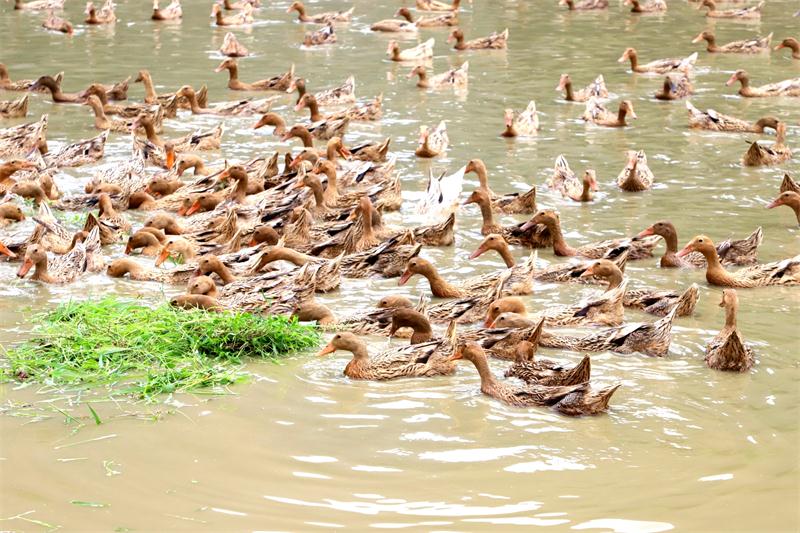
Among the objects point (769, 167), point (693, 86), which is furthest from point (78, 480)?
point (693, 86)

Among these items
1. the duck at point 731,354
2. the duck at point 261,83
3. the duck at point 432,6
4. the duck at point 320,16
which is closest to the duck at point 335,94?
the duck at point 261,83

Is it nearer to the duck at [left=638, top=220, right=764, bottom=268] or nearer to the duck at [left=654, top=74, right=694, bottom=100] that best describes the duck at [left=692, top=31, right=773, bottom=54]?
the duck at [left=654, top=74, right=694, bottom=100]

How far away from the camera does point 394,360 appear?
29.8 ft

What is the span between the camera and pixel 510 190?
1511 centimetres

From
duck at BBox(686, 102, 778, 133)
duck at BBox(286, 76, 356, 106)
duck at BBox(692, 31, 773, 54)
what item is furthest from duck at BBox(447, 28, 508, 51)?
duck at BBox(686, 102, 778, 133)

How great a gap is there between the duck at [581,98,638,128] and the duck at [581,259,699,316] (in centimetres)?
769

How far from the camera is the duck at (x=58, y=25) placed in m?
26.2

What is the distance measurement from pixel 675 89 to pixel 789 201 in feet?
23.4

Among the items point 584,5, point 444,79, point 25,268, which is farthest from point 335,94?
point 584,5

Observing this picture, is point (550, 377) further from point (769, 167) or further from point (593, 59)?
point (593, 59)

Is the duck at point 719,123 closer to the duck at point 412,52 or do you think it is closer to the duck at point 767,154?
the duck at point 767,154

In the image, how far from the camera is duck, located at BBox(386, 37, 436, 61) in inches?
945

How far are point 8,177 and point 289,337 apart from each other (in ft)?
22.8

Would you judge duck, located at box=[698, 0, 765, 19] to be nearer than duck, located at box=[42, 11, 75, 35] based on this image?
No
